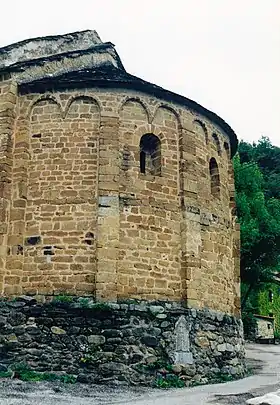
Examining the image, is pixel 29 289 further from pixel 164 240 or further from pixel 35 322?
pixel 164 240

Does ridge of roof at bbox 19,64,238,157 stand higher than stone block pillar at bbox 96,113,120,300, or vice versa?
ridge of roof at bbox 19,64,238,157

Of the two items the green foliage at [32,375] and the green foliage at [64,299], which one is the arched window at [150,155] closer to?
the green foliage at [64,299]

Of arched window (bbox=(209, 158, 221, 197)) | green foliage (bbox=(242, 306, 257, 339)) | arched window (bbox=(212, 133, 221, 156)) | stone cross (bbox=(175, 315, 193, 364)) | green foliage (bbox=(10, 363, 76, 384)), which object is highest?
arched window (bbox=(212, 133, 221, 156))

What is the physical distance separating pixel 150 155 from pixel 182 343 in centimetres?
442

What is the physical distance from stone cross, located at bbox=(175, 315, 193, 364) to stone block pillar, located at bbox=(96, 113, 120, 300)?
1.59 m

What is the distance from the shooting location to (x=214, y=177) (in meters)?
14.9

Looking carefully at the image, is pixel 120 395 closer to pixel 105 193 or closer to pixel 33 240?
pixel 33 240

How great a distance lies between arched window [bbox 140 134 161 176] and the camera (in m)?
13.4

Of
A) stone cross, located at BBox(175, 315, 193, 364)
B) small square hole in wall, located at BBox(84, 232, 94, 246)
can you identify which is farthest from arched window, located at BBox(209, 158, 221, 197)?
small square hole in wall, located at BBox(84, 232, 94, 246)

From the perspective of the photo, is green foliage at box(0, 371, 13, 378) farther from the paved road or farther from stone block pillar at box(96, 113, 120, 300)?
stone block pillar at box(96, 113, 120, 300)

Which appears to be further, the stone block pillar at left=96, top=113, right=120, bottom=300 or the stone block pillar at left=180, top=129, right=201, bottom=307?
the stone block pillar at left=180, top=129, right=201, bottom=307

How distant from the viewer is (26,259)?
12180 millimetres

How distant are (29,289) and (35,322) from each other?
0.73 metres

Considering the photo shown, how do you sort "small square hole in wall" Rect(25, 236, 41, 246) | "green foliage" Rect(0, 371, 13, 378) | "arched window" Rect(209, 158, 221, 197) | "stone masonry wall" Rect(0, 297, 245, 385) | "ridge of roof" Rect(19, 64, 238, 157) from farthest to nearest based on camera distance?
"arched window" Rect(209, 158, 221, 197) < "ridge of roof" Rect(19, 64, 238, 157) < "small square hole in wall" Rect(25, 236, 41, 246) < "stone masonry wall" Rect(0, 297, 245, 385) < "green foliage" Rect(0, 371, 13, 378)
